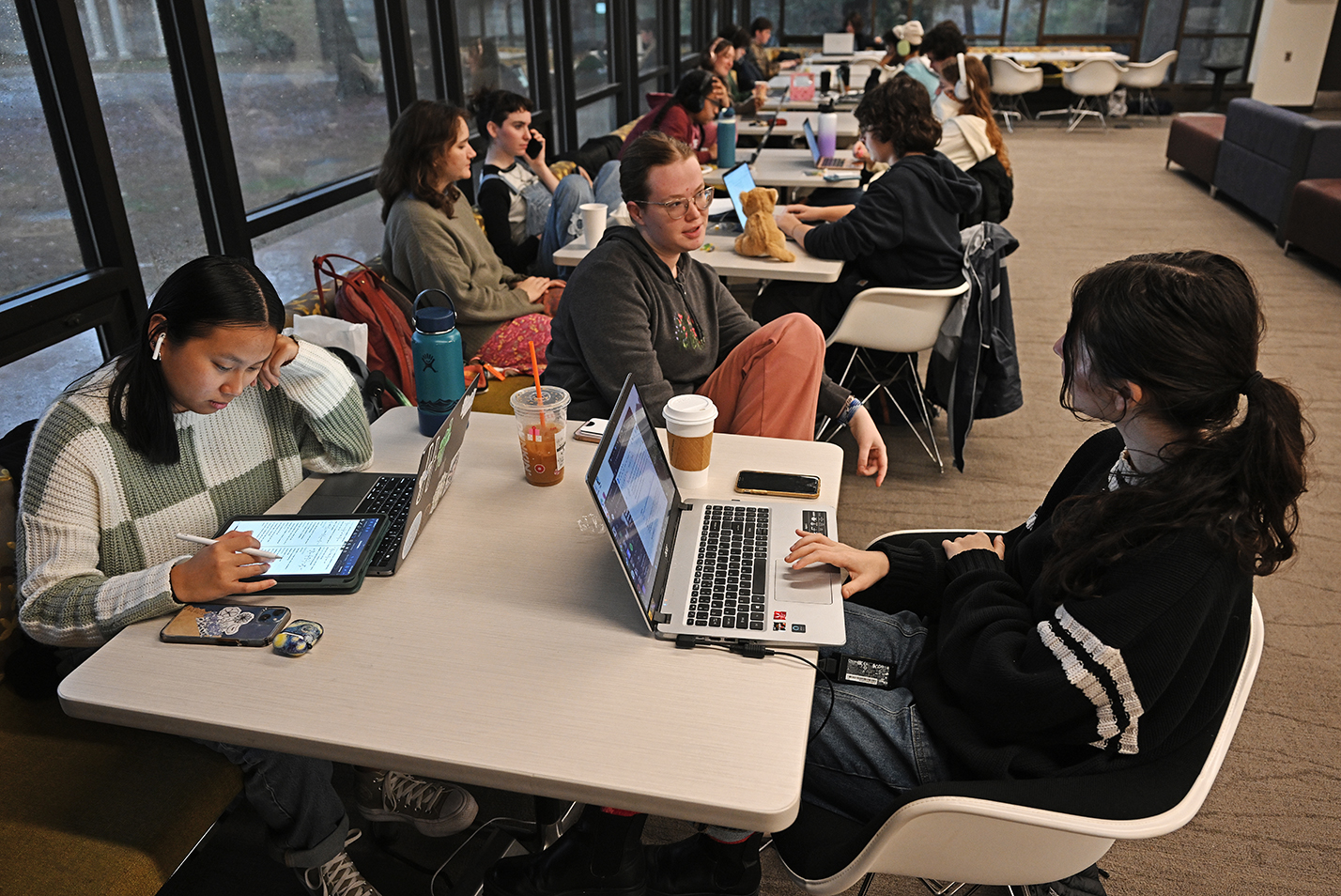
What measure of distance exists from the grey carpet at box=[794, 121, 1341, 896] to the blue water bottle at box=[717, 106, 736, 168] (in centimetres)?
178

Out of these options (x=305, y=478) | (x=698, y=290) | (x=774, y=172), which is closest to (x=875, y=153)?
(x=774, y=172)

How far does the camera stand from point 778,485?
1790 millimetres

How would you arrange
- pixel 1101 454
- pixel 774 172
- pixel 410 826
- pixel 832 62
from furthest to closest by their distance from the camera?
pixel 832 62
pixel 774 172
pixel 410 826
pixel 1101 454

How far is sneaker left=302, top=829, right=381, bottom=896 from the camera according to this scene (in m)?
1.74

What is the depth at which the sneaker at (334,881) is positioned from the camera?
1.74 meters

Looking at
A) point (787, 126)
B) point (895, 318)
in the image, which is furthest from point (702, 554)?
point (787, 126)

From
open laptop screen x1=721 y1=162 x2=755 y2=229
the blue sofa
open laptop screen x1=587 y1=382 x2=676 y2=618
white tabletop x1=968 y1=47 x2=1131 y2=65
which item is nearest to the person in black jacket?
open laptop screen x1=721 y1=162 x2=755 y2=229

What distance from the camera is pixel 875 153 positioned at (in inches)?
145

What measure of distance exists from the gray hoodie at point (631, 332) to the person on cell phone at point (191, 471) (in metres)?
0.59

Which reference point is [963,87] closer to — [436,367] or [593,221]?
[593,221]

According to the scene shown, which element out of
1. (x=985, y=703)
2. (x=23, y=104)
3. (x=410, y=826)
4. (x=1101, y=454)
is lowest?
(x=410, y=826)

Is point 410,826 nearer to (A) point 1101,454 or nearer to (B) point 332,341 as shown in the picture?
(B) point 332,341

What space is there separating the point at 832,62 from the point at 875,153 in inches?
306

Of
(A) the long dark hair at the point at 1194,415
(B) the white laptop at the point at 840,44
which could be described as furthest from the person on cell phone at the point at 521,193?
(B) the white laptop at the point at 840,44
